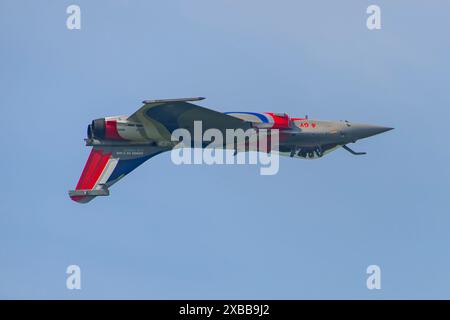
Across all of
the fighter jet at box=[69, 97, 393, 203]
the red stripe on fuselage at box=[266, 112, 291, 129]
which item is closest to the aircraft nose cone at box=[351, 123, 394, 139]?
the fighter jet at box=[69, 97, 393, 203]

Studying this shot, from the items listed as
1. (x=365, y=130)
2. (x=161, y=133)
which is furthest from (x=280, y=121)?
(x=161, y=133)

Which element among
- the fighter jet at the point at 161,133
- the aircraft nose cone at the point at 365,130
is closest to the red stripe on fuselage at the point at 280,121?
the fighter jet at the point at 161,133

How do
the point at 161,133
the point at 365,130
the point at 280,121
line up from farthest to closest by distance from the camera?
the point at 365,130 < the point at 280,121 < the point at 161,133

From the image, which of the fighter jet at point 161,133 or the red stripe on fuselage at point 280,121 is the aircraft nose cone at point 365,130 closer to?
the fighter jet at point 161,133

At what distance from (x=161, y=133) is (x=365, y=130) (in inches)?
394

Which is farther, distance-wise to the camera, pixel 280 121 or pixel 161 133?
pixel 280 121

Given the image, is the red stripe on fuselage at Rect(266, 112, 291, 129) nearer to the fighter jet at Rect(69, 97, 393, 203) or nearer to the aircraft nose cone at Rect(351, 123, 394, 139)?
the fighter jet at Rect(69, 97, 393, 203)

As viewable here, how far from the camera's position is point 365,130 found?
2522 inches

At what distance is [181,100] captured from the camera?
5884 cm

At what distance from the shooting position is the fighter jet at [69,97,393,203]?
61406 mm

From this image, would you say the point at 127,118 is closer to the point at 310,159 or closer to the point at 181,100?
the point at 181,100

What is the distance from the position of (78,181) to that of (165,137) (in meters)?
4.87

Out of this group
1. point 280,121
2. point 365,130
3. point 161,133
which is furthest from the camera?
point 365,130

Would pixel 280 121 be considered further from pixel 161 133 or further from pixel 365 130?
pixel 161 133
